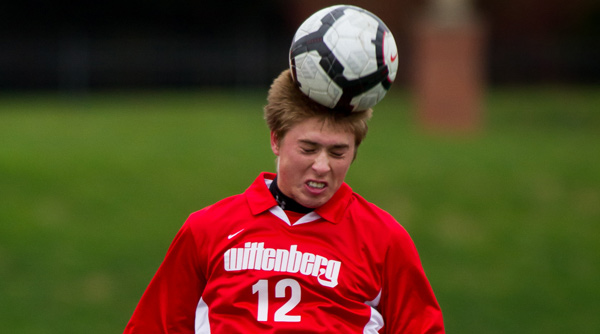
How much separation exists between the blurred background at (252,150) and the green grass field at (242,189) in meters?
0.03

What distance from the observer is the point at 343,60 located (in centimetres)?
315

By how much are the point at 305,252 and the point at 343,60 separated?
2.34 ft

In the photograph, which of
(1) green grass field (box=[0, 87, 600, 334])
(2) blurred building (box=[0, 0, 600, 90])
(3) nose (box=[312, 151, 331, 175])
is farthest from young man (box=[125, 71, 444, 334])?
(2) blurred building (box=[0, 0, 600, 90])

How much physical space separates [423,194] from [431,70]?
6493 millimetres

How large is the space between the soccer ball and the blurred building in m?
22.2

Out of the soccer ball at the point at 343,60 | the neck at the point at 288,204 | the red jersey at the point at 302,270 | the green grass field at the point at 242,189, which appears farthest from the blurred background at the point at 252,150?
the soccer ball at the point at 343,60

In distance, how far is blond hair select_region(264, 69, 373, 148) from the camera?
323cm

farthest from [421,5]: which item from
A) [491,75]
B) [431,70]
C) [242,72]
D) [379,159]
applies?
→ [379,159]

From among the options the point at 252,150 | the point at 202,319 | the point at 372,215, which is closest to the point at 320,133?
the point at 372,215

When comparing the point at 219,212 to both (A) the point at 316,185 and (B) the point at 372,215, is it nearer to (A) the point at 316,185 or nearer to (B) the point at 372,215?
(A) the point at 316,185

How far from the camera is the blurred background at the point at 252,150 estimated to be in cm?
894

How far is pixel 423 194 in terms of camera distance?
37.0 ft

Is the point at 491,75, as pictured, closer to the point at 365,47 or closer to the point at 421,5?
the point at 421,5

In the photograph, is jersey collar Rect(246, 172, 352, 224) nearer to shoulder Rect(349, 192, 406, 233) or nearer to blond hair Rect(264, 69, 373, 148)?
shoulder Rect(349, 192, 406, 233)
